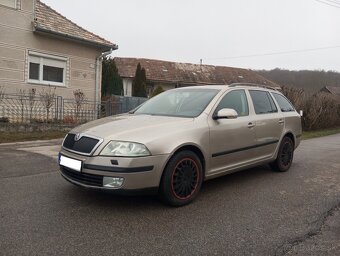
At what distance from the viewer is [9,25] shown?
1292 centimetres

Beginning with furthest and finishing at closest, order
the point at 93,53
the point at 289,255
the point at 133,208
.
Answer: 1. the point at 93,53
2. the point at 133,208
3. the point at 289,255

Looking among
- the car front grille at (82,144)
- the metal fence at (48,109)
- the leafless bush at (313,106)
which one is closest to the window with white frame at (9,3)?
the metal fence at (48,109)

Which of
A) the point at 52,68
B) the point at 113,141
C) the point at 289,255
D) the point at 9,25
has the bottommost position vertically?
the point at 289,255

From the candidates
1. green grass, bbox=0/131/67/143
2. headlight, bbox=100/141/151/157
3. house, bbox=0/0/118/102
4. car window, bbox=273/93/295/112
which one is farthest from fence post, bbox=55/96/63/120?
headlight, bbox=100/141/151/157

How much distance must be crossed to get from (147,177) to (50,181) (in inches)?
88.4

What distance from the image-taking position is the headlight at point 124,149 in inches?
163

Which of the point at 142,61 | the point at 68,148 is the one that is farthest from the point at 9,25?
the point at 142,61

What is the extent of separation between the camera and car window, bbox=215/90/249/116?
546 centimetres

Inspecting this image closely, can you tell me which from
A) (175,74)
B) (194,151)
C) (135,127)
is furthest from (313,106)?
(175,74)

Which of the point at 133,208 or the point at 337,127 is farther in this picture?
the point at 337,127

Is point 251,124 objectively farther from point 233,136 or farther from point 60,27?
point 60,27

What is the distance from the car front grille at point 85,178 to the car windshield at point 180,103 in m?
1.53

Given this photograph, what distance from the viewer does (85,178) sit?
427cm

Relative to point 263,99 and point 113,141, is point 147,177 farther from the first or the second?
point 263,99
